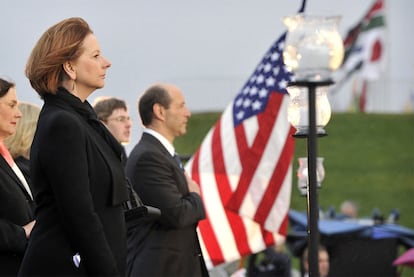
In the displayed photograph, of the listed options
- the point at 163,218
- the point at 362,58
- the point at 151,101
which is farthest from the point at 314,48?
the point at 362,58

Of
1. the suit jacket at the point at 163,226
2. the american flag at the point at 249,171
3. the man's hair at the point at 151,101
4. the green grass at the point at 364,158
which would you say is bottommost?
the green grass at the point at 364,158

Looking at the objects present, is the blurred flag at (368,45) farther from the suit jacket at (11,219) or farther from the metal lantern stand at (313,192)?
A: the metal lantern stand at (313,192)

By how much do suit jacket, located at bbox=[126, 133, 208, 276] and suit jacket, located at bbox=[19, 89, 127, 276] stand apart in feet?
5.03

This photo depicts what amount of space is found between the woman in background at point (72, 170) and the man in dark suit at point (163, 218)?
1.50m

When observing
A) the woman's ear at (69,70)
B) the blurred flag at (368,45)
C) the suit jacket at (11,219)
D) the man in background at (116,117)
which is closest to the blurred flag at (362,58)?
the blurred flag at (368,45)

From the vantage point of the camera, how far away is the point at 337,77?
2756 centimetres

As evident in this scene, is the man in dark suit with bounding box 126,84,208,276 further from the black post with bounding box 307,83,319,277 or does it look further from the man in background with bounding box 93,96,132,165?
the black post with bounding box 307,83,319,277

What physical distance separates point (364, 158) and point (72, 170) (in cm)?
1902

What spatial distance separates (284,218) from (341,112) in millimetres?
17467

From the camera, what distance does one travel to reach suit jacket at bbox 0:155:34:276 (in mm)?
4043

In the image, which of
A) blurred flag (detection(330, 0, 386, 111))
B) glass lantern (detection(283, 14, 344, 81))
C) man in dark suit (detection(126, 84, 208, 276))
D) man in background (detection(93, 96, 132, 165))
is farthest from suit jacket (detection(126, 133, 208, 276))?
blurred flag (detection(330, 0, 386, 111))

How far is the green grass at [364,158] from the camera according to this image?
19.2m

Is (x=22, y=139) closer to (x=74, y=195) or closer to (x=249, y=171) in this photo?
(x=74, y=195)

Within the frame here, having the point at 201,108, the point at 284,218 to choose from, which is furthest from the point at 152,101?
the point at 201,108
